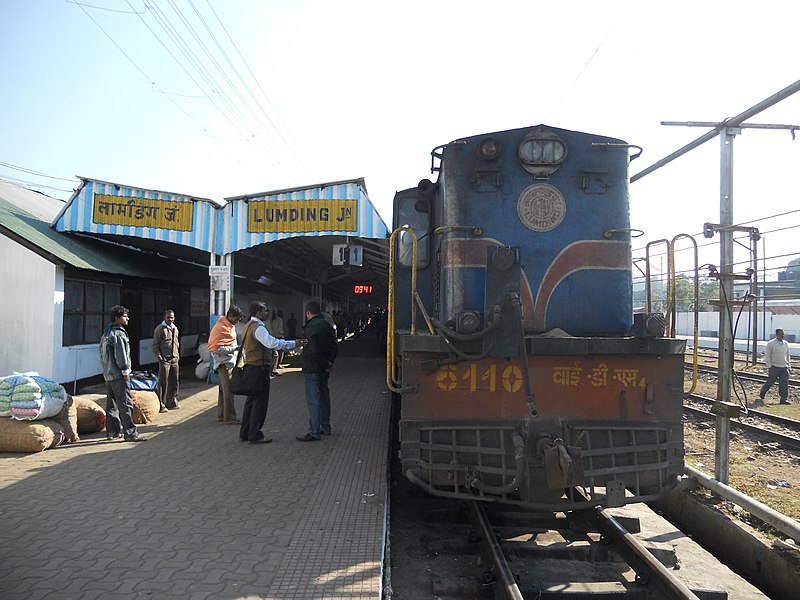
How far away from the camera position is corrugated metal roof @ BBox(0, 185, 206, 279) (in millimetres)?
10164

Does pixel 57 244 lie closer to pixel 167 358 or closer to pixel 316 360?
pixel 167 358

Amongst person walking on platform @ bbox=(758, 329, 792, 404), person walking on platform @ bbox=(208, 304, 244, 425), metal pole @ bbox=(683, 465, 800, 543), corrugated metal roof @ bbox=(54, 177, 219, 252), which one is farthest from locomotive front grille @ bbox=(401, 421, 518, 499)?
person walking on platform @ bbox=(758, 329, 792, 404)

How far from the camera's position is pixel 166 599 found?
3.40 metres

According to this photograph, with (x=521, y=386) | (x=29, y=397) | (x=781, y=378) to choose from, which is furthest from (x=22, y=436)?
(x=781, y=378)

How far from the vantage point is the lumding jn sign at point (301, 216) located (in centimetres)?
1270

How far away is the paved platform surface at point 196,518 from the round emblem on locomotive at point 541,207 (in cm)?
302

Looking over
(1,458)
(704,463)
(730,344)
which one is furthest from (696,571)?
(1,458)

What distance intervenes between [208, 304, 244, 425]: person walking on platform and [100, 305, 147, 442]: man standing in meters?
1.33

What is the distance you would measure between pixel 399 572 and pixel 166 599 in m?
1.83

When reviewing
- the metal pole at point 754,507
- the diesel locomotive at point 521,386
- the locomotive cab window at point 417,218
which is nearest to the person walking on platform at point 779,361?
the metal pole at point 754,507

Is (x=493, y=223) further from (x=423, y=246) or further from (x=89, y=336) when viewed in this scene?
(x=89, y=336)

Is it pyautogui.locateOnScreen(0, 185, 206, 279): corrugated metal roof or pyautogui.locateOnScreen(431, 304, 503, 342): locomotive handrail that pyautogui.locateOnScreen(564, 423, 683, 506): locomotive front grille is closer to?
pyautogui.locateOnScreen(431, 304, 503, 342): locomotive handrail

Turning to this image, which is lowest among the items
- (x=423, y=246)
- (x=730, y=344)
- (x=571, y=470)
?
(x=571, y=470)

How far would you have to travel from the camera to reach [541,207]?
5.07m
